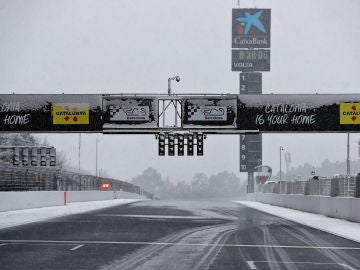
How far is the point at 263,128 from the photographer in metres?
41.9

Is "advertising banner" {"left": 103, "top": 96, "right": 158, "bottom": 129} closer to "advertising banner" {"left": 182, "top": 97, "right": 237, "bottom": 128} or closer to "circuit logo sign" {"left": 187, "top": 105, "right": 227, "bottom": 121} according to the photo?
"advertising banner" {"left": 182, "top": 97, "right": 237, "bottom": 128}

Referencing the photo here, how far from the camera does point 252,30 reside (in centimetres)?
10188

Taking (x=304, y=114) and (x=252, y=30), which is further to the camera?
(x=252, y=30)

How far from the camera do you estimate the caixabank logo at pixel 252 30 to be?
101562 mm

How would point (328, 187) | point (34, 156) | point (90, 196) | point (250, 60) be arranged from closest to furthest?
point (328, 187) < point (34, 156) < point (90, 196) < point (250, 60)

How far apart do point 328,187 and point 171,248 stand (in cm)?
1798

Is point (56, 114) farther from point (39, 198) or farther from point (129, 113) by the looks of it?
point (39, 198)

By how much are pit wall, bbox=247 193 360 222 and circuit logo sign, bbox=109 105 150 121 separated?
1056cm

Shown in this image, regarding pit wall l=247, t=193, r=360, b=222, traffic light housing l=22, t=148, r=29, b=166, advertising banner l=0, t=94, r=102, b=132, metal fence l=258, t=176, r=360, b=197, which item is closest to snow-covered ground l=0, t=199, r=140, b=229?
advertising banner l=0, t=94, r=102, b=132

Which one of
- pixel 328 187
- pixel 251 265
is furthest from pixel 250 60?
pixel 251 265

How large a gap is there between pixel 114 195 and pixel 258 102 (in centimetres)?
3529

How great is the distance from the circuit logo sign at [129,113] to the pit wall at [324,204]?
10.6 meters

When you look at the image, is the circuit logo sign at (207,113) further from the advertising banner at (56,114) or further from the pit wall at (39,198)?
the pit wall at (39,198)

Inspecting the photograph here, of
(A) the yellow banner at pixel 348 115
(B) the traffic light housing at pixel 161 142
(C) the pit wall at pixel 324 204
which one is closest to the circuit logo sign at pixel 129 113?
(B) the traffic light housing at pixel 161 142
